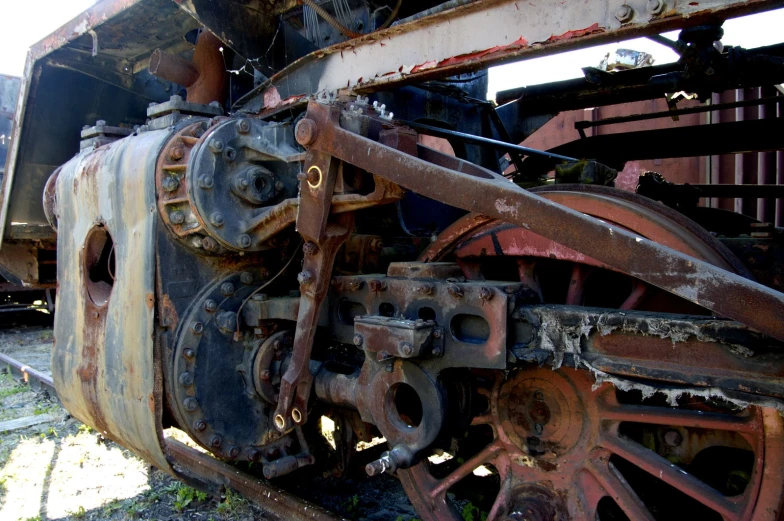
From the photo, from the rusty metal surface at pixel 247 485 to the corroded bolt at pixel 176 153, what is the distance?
1.18 m

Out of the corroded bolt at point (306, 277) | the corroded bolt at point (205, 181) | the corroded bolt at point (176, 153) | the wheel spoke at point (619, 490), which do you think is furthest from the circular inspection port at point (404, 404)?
the corroded bolt at point (176, 153)

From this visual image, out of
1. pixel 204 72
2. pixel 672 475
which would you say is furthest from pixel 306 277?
pixel 204 72

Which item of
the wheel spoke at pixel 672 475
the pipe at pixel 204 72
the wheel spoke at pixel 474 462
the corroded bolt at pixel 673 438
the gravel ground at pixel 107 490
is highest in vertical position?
the pipe at pixel 204 72

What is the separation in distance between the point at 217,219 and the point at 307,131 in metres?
0.56

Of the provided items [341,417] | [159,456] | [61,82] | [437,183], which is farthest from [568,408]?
[61,82]

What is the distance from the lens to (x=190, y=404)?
2.54 m

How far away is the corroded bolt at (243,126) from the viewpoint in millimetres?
2510

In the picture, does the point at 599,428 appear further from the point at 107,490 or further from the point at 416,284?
the point at 107,490

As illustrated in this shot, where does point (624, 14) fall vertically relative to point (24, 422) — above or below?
above

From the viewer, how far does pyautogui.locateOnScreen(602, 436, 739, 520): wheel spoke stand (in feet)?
5.85

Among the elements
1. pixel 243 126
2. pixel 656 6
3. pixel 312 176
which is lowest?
pixel 312 176

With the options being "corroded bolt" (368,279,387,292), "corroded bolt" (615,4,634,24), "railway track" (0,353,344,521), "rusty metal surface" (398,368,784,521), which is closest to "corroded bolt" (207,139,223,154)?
"corroded bolt" (368,279,387,292)

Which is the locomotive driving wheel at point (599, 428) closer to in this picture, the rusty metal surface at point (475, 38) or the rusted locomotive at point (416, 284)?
the rusted locomotive at point (416, 284)

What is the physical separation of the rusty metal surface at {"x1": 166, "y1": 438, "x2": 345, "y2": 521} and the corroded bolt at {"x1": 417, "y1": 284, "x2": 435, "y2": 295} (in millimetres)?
1038
